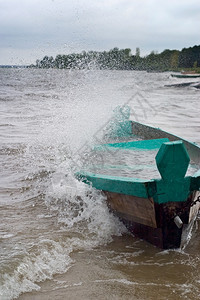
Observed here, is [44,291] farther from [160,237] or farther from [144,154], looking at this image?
[144,154]

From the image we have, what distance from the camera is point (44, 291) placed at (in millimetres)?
3531

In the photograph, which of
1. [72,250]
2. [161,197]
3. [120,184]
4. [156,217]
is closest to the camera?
[161,197]

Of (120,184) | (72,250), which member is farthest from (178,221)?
(72,250)

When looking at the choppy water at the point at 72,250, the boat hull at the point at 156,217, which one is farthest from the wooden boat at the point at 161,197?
the choppy water at the point at 72,250

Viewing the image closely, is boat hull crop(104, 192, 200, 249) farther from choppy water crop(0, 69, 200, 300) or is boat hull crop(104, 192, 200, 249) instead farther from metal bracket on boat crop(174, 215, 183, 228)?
choppy water crop(0, 69, 200, 300)

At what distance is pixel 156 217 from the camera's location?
157 inches

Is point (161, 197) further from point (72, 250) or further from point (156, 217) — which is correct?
point (72, 250)

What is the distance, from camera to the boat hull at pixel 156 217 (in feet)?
13.1

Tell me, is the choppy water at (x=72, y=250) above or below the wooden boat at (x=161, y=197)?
below

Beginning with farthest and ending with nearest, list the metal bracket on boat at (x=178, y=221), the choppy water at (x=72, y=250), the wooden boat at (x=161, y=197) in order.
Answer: the metal bracket on boat at (x=178, y=221) → the wooden boat at (x=161, y=197) → the choppy water at (x=72, y=250)

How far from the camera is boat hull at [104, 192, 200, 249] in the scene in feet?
13.1

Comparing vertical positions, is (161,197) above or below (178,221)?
above

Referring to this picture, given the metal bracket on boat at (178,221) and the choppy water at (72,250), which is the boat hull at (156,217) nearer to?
the metal bracket on boat at (178,221)

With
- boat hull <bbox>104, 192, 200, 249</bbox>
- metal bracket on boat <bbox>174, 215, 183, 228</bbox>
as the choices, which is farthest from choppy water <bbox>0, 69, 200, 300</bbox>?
metal bracket on boat <bbox>174, 215, 183, 228</bbox>
